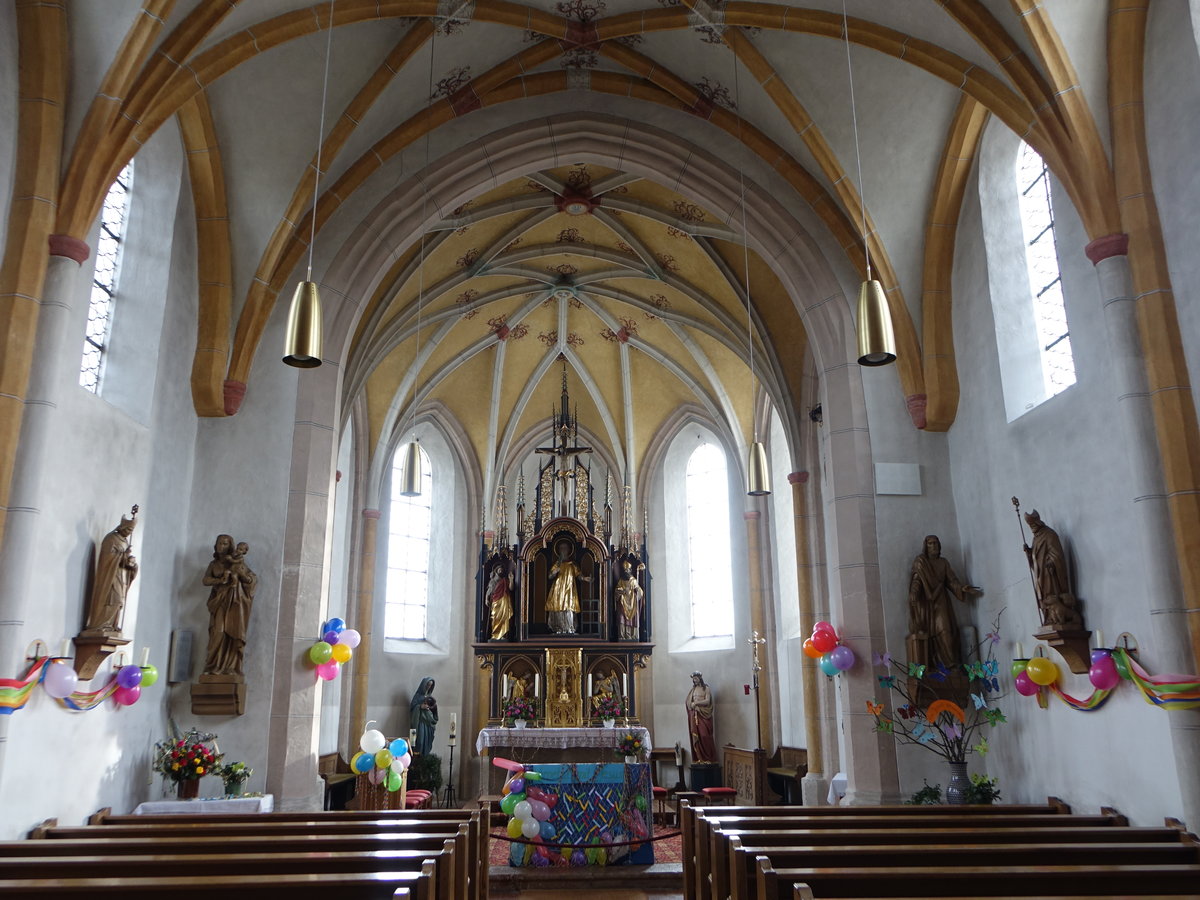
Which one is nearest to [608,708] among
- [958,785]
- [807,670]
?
[807,670]

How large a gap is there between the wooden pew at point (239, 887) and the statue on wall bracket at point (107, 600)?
3.91 meters

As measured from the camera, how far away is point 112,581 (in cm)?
894

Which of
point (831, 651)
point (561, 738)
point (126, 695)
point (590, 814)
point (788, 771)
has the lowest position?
point (590, 814)

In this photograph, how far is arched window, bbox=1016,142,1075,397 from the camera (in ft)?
33.2

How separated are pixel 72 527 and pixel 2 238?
259cm

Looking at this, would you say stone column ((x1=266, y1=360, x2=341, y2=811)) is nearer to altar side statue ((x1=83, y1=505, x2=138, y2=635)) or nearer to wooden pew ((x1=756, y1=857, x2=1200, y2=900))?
altar side statue ((x1=83, y1=505, x2=138, y2=635))

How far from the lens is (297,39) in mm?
10727

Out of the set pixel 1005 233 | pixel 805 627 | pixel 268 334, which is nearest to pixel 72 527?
pixel 268 334

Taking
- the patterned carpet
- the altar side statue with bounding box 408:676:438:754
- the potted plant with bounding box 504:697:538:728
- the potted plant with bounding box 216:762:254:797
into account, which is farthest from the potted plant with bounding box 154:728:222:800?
the altar side statue with bounding box 408:676:438:754

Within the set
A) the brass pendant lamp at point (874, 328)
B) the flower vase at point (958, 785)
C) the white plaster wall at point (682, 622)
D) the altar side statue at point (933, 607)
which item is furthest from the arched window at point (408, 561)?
the brass pendant lamp at point (874, 328)

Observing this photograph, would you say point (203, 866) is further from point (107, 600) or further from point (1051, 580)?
point (1051, 580)

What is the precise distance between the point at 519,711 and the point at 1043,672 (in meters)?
11.0

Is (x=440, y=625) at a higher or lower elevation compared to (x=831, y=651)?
higher

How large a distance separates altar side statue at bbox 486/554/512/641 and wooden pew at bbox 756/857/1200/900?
14.4 m
